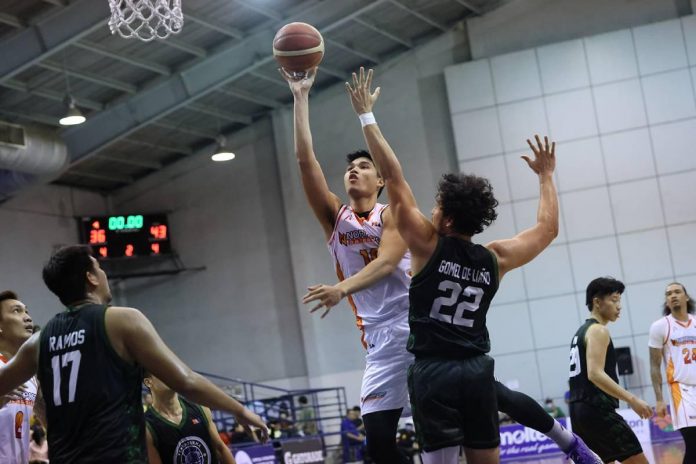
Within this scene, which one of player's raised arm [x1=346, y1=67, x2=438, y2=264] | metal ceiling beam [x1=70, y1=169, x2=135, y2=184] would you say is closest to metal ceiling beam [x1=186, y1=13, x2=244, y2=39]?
metal ceiling beam [x1=70, y1=169, x2=135, y2=184]

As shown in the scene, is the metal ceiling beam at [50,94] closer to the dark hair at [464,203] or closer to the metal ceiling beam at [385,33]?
the metal ceiling beam at [385,33]

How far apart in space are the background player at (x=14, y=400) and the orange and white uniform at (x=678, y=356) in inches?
219

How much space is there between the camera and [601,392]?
25.0ft

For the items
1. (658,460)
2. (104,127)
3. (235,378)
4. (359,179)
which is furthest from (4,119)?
(359,179)

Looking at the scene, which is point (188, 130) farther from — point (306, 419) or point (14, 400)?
point (14, 400)

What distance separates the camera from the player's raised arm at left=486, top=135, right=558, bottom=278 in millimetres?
5312

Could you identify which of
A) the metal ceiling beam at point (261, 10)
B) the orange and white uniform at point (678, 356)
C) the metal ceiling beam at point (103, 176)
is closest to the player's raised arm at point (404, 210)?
the orange and white uniform at point (678, 356)

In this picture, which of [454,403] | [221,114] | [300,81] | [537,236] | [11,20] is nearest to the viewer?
[454,403]

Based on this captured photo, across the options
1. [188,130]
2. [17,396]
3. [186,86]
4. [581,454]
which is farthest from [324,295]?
[188,130]

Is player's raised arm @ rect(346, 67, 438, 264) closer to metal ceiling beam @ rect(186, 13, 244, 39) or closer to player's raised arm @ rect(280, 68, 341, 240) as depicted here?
player's raised arm @ rect(280, 68, 341, 240)

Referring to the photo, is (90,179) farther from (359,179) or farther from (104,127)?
(359,179)

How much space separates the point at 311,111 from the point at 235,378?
7115 mm

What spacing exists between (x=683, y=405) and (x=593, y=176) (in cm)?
1347

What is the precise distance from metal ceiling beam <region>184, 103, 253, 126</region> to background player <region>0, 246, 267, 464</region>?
734 inches
